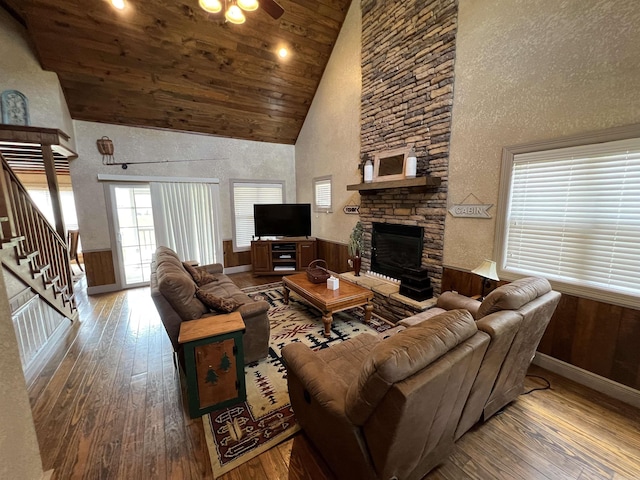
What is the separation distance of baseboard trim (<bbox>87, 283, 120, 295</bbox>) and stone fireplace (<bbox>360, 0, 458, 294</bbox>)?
4761 mm

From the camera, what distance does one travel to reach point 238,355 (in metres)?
1.92

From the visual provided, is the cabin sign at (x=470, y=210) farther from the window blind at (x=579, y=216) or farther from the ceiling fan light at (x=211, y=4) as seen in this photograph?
the ceiling fan light at (x=211, y=4)

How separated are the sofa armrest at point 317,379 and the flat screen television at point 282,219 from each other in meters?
3.86

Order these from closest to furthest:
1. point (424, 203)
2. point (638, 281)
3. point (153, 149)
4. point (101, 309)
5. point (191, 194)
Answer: point (638, 281)
point (424, 203)
point (101, 309)
point (153, 149)
point (191, 194)

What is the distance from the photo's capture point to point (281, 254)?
541cm

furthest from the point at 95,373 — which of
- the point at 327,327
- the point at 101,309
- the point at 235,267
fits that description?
the point at 235,267

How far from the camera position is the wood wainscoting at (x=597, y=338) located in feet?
6.33

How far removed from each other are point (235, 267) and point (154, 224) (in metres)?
1.81

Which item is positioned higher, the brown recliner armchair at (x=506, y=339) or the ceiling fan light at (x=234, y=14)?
the ceiling fan light at (x=234, y=14)

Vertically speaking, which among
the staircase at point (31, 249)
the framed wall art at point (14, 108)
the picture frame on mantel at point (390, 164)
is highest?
the framed wall art at point (14, 108)

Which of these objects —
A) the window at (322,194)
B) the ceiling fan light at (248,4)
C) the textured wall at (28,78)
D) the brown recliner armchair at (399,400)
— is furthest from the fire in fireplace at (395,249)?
the textured wall at (28,78)

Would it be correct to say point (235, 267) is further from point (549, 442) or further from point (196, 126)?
point (549, 442)

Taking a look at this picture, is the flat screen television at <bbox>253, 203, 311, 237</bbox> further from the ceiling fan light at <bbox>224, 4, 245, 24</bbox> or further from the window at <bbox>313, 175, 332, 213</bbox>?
the ceiling fan light at <bbox>224, 4, 245, 24</bbox>

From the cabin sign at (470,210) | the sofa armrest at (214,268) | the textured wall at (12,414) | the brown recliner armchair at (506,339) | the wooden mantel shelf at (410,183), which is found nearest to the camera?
the textured wall at (12,414)
